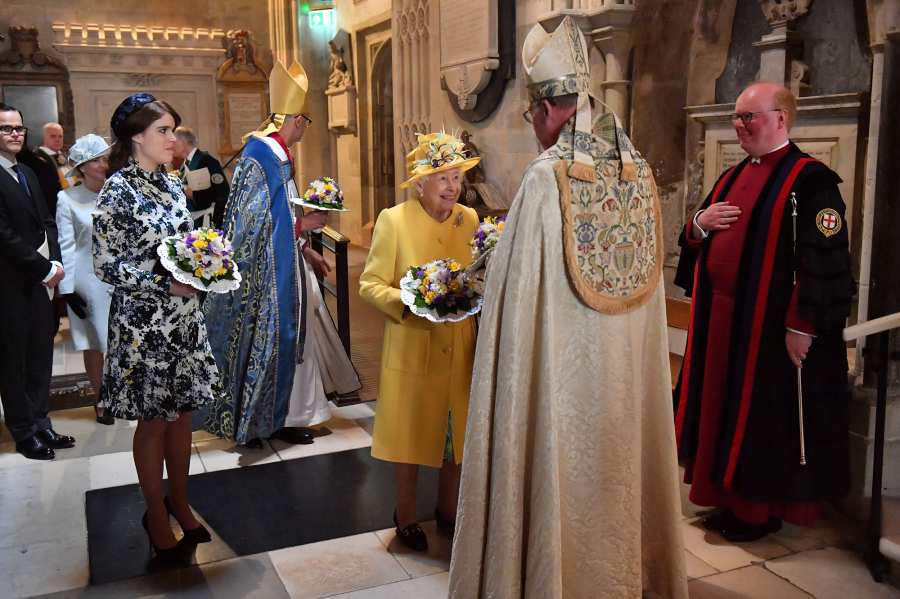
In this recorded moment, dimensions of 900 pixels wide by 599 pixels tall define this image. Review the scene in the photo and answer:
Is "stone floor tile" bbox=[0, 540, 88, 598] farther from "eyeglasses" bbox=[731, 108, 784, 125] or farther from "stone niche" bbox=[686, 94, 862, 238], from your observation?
"stone niche" bbox=[686, 94, 862, 238]

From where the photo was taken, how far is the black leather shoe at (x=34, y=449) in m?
3.95

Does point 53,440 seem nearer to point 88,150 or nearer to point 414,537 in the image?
point 88,150

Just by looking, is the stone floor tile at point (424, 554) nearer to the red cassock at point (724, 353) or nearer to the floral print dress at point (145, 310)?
the floral print dress at point (145, 310)

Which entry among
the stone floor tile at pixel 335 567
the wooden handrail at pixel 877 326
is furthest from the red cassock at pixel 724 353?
the stone floor tile at pixel 335 567

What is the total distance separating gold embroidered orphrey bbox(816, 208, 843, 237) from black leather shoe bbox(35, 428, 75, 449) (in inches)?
142

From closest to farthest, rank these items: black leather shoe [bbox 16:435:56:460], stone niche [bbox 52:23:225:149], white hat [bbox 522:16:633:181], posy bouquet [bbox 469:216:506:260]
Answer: white hat [bbox 522:16:633:181] → posy bouquet [bbox 469:216:506:260] → black leather shoe [bbox 16:435:56:460] → stone niche [bbox 52:23:225:149]

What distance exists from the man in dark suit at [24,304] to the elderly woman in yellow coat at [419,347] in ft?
6.68

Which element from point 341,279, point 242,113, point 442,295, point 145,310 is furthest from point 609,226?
point 242,113

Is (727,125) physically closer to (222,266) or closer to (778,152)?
(778,152)

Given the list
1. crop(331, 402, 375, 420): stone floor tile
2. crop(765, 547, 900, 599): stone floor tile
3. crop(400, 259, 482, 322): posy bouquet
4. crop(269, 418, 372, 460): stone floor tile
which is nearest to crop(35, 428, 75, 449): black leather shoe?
crop(269, 418, 372, 460): stone floor tile

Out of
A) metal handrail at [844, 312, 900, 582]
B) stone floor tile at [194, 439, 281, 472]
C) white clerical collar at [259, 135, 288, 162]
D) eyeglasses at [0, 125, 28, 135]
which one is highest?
eyeglasses at [0, 125, 28, 135]

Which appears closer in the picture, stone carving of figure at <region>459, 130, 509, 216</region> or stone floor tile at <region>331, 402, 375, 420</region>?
stone floor tile at <region>331, 402, 375, 420</region>

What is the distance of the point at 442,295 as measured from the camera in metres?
2.55

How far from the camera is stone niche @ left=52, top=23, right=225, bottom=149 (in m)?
12.0
